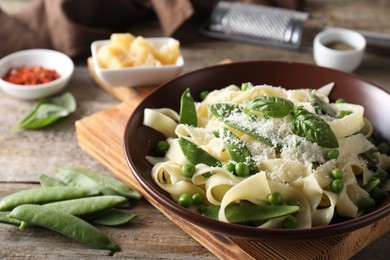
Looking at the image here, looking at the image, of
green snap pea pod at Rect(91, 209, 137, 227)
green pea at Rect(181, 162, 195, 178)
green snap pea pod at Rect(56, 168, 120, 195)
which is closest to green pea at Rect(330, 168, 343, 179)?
green pea at Rect(181, 162, 195, 178)

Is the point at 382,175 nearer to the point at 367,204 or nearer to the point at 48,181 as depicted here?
the point at 367,204

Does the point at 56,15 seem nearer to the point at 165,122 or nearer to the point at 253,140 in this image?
the point at 165,122

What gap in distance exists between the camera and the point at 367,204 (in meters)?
3.05

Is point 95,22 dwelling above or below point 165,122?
below

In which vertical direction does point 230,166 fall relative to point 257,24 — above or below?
above

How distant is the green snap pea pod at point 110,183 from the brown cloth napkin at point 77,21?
5.82ft

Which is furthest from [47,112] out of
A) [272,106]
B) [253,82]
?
[272,106]

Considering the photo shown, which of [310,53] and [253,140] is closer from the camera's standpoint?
[253,140]

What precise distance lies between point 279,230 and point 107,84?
231 cm

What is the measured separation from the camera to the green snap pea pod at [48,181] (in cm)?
375

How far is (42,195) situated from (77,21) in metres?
2.51

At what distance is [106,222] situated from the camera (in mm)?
3445

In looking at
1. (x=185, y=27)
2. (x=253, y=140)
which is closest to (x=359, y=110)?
(x=253, y=140)

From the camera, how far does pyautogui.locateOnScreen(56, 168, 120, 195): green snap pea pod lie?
3666 millimetres
